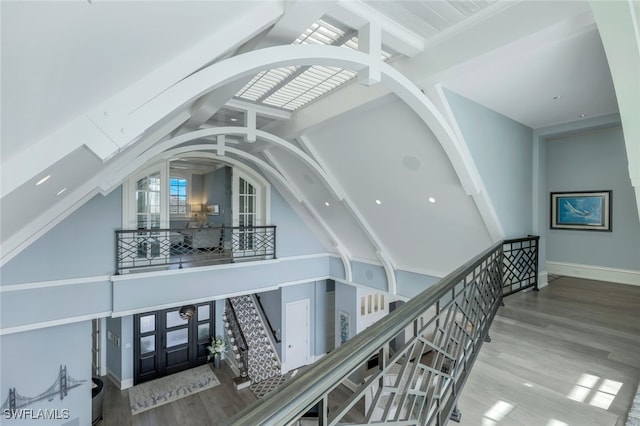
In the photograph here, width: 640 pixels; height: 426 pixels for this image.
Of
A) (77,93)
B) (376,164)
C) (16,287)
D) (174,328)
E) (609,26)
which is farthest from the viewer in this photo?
(174,328)

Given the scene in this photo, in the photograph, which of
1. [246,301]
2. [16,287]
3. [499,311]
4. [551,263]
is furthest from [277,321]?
[551,263]

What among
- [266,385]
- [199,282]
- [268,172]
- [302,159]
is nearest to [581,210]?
[302,159]

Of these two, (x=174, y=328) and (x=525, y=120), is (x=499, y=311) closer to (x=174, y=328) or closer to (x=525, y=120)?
(x=525, y=120)

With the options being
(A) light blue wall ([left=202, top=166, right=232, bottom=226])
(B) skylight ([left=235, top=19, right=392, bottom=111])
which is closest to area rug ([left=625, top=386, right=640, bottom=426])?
(B) skylight ([left=235, top=19, right=392, bottom=111])

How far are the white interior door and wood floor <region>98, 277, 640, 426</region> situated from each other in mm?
5348

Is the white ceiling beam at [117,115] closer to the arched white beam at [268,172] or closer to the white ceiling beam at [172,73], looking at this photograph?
the white ceiling beam at [172,73]

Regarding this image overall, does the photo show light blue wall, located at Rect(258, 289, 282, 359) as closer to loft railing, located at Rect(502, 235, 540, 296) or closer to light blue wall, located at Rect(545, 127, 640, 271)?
loft railing, located at Rect(502, 235, 540, 296)

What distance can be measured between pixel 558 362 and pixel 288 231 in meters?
5.88

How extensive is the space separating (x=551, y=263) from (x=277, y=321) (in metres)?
6.64

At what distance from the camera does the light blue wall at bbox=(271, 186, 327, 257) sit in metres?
7.49

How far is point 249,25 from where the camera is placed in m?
2.01

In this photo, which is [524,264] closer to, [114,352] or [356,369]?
[356,369]

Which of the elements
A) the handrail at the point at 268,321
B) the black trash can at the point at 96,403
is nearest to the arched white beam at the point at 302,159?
the handrail at the point at 268,321

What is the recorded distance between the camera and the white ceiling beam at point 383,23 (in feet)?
8.04
